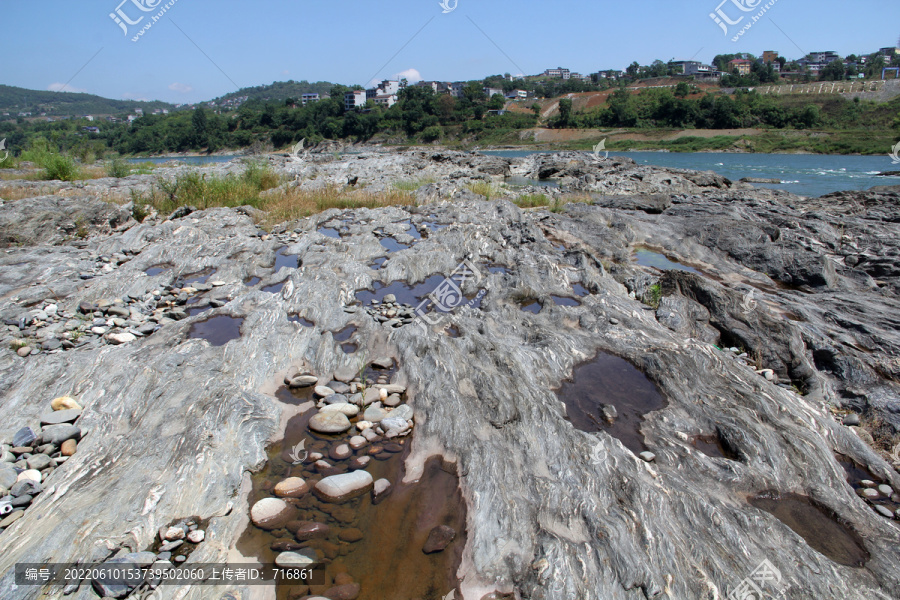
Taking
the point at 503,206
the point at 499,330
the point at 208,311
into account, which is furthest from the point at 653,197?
the point at 208,311

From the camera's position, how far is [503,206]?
51.0 feet

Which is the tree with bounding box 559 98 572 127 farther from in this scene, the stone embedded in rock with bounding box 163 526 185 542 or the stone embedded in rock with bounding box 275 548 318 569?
the stone embedded in rock with bounding box 163 526 185 542

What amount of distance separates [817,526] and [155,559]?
5407 mm

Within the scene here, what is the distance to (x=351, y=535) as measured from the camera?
356cm

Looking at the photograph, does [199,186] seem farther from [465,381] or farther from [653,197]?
[653,197]

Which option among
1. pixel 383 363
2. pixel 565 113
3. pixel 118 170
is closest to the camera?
pixel 383 363

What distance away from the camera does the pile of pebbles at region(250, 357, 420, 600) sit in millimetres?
3398

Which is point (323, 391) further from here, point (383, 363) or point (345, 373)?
point (383, 363)

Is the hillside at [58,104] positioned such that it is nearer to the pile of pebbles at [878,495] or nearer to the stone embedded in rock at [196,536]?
the stone embedded in rock at [196,536]

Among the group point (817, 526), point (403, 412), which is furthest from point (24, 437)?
point (817, 526)

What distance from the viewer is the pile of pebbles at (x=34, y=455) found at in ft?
11.4

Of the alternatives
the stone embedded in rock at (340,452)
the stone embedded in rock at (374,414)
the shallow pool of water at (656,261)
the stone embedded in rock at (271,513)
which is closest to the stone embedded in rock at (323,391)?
the stone embedded in rock at (374,414)

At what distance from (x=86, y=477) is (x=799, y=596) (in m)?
5.72

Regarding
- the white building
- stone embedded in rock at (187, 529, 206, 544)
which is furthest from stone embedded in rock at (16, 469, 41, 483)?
the white building
